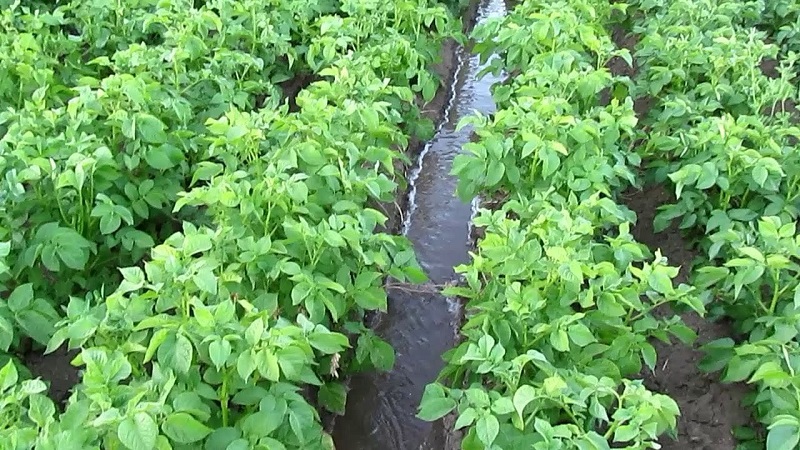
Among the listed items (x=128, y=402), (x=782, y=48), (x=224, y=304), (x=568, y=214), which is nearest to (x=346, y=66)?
(x=568, y=214)

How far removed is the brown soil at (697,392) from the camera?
9.66 ft

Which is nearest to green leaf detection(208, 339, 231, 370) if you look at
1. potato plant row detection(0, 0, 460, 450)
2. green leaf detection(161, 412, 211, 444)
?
potato plant row detection(0, 0, 460, 450)

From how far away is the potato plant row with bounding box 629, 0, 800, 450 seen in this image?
8.38 ft

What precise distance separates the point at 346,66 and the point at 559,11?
138cm

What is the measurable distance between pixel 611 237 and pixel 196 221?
1891 mm

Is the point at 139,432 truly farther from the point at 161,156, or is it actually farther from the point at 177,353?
the point at 161,156

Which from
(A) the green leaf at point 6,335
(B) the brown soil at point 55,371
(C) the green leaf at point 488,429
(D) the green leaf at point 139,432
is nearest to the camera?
(D) the green leaf at point 139,432

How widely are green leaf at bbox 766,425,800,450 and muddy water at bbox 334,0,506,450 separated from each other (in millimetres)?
1414

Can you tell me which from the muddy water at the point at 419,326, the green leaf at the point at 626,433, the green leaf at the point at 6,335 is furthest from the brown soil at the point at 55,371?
the green leaf at the point at 626,433

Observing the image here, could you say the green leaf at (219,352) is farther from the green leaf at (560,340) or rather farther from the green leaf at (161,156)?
the green leaf at (161,156)

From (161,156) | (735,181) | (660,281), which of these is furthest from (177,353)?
(735,181)

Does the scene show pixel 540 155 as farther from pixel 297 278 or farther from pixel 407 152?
pixel 407 152

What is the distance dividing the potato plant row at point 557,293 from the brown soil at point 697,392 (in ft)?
0.88

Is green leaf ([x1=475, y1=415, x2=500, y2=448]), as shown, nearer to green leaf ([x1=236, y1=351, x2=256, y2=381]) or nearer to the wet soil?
green leaf ([x1=236, y1=351, x2=256, y2=381])
